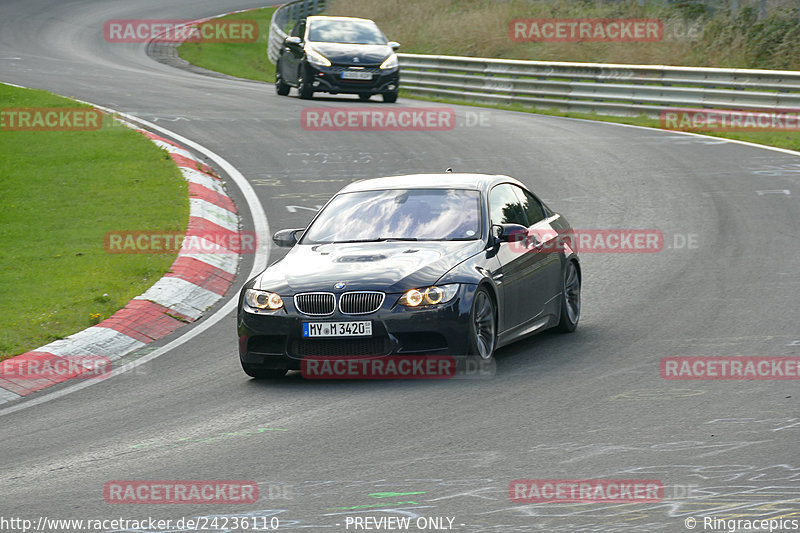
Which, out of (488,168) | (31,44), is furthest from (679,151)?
(31,44)

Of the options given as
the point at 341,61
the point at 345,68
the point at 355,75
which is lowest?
the point at 355,75

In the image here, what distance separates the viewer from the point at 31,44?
42.4m

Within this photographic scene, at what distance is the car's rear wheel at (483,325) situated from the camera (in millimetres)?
9266

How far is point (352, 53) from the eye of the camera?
2747cm

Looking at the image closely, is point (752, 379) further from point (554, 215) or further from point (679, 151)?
point (679, 151)

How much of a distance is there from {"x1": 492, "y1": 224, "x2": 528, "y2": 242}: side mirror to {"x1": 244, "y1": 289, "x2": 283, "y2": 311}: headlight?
74.3 inches

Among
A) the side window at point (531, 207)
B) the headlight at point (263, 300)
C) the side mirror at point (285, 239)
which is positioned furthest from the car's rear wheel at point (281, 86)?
the headlight at point (263, 300)

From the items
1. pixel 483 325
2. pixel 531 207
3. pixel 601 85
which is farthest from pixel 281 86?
pixel 483 325

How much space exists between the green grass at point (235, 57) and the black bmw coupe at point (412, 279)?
2912cm

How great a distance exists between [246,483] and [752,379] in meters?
3.86

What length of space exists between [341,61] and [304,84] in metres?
1.18

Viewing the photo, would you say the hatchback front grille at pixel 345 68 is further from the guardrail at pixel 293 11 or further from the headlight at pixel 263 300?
the headlight at pixel 263 300

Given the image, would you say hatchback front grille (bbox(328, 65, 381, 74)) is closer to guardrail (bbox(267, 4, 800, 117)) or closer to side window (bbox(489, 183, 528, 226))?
guardrail (bbox(267, 4, 800, 117))

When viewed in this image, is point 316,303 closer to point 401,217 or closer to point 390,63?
point 401,217
